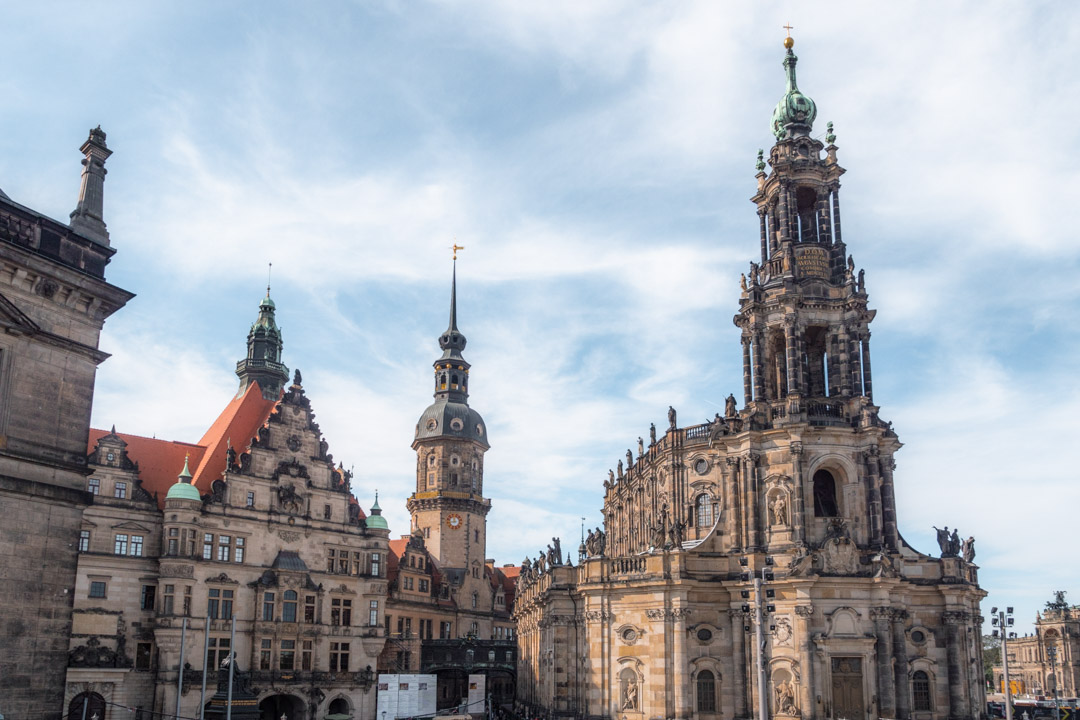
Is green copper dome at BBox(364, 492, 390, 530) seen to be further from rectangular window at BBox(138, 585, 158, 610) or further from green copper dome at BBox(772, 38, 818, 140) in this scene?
green copper dome at BBox(772, 38, 818, 140)

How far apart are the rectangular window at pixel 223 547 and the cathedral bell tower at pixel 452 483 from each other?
109 ft

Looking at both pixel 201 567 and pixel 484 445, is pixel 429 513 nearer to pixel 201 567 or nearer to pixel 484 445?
pixel 484 445

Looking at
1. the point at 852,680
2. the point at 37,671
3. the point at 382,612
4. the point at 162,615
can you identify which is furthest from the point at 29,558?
the point at 382,612

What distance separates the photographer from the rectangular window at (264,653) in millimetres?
60991

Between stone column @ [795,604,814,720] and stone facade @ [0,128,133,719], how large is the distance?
37.7 metres

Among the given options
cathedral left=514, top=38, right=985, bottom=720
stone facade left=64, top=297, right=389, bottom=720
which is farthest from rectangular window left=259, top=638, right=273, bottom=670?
cathedral left=514, top=38, right=985, bottom=720

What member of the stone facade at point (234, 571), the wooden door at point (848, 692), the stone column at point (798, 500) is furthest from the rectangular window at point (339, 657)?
the wooden door at point (848, 692)

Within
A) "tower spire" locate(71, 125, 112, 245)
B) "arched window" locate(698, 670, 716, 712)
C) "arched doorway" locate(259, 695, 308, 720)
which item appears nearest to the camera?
"tower spire" locate(71, 125, 112, 245)

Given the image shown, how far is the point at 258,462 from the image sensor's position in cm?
6425

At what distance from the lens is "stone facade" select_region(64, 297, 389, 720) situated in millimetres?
55812

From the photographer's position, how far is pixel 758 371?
59.2 meters

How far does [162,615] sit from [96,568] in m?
4.64

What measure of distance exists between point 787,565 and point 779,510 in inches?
122

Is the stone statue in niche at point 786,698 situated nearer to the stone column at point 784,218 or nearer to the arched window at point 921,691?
the arched window at point 921,691
